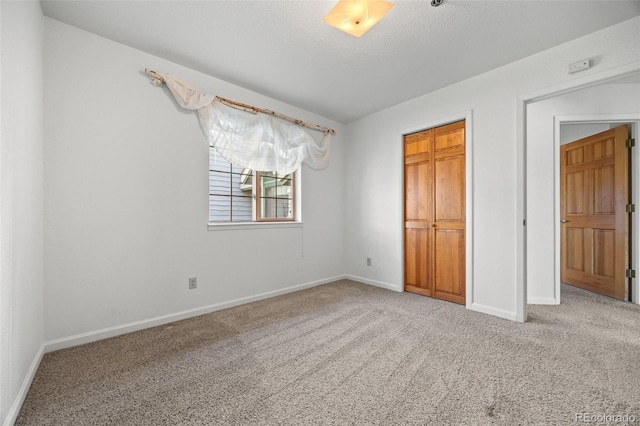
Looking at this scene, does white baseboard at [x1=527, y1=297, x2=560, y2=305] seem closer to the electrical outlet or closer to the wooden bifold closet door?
the wooden bifold closet door

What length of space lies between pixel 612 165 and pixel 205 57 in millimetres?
5028

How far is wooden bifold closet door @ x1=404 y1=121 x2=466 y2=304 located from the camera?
127 inches

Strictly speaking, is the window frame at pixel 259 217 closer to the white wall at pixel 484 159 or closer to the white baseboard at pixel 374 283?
the white wall at pixel 484 159

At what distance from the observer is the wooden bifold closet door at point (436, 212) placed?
323 centimetres

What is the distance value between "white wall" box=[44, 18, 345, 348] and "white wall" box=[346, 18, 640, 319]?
1.92m

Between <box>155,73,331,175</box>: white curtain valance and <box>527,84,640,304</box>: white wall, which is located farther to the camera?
<box>527,84,640,304</box>: white wall

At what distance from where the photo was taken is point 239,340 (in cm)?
229

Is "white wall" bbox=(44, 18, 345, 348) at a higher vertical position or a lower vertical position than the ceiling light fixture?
lower

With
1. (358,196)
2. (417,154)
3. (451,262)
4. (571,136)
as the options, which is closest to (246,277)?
(358,196)

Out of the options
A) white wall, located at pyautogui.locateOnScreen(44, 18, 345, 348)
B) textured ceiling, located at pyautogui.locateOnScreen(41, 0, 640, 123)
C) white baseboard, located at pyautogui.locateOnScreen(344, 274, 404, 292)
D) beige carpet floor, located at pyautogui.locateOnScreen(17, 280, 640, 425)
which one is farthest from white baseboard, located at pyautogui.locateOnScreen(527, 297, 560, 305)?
white wall, located at pyautogui.locateOnScreen(44, 18, 345, 348)

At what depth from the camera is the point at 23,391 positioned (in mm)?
1554

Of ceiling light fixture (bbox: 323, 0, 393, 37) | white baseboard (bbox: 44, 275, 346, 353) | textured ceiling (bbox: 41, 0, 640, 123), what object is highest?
textured ceiling (bbox: 41, 0, 640, 123)

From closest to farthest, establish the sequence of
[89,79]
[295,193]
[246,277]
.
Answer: [89,79], [246,277], [295,193]

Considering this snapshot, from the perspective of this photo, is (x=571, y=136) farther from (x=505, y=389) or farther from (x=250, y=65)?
(x=250, y=65)
